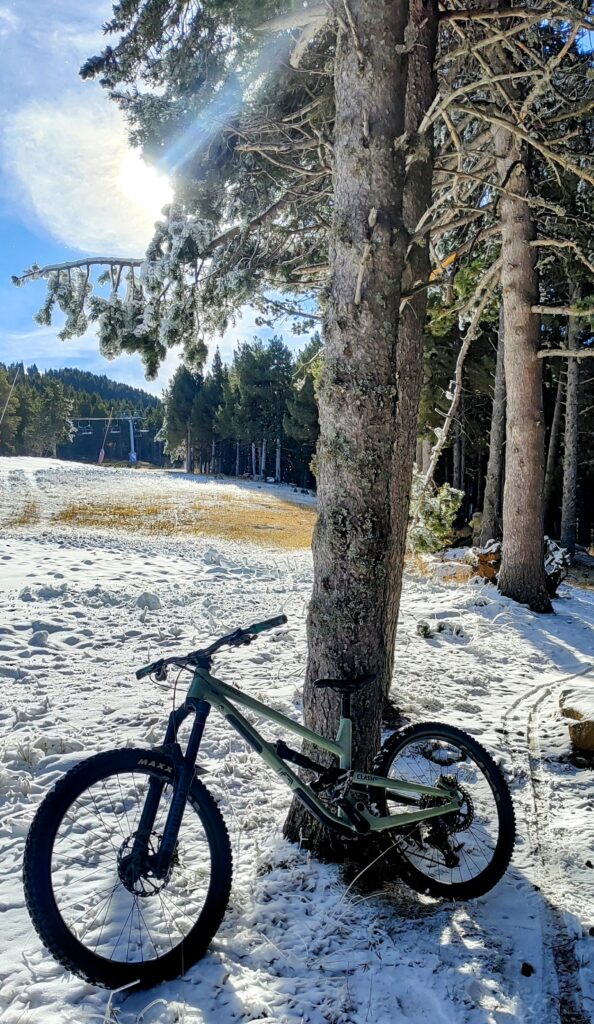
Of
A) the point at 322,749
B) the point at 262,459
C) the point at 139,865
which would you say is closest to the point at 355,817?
the point at 322,749

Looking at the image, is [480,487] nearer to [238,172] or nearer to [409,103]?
[238,172]

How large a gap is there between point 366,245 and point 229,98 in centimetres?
476

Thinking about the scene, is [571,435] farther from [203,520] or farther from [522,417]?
[203,520]

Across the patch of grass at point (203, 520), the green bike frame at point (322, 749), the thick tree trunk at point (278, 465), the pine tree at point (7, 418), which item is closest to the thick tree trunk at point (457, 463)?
the patch of grass at point (203, 520)

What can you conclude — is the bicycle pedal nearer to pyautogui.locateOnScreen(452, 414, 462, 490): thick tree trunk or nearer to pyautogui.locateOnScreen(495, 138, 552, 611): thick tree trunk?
pyautogui.locateOnScreen(495, 138, 552, 611): thick tree trunk

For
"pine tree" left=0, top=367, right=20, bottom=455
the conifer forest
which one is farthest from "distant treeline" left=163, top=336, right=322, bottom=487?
the conifer forest

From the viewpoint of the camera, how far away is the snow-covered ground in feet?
7.23

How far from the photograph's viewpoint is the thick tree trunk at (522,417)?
8.31 metres

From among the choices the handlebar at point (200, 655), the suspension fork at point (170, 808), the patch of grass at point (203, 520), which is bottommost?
the patch of grass at point (203, 520)

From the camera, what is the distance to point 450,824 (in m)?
3.02

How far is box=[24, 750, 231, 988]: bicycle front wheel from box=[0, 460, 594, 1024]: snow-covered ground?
0.12 m

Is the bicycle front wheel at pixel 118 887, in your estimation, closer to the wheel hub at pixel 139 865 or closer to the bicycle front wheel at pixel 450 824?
the wheel hub at pixel 139 865

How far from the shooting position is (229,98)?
6.25 meters

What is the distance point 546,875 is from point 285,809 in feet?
4.82
